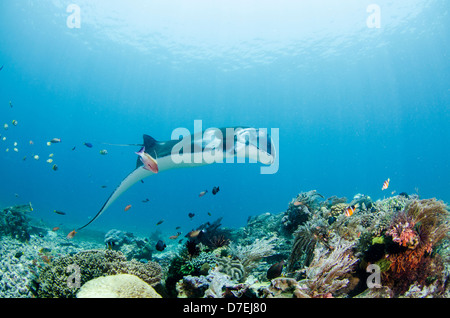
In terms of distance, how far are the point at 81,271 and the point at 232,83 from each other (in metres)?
50.9

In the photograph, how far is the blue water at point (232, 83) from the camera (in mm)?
29172

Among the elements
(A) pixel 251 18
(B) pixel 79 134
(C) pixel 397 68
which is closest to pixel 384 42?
(C) pixel 397 68

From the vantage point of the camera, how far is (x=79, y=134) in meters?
106

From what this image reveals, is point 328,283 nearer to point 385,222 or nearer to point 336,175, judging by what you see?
point 385,222

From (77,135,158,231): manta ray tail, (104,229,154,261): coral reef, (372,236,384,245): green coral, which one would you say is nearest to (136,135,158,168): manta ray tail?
(77,135,158,231): manta ray tail

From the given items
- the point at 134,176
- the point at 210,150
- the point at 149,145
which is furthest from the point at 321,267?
the point at 149,145

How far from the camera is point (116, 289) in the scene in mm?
2809

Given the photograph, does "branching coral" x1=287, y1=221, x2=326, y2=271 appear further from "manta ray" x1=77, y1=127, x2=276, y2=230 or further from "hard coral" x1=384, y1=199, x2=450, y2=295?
"manta ray" x1=77, y1=127, x2=276, y2=230

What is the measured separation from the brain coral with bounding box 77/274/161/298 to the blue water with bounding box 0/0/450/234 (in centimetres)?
2862

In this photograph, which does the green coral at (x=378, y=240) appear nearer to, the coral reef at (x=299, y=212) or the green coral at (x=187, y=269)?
the coral reef at (x=299, y=212)

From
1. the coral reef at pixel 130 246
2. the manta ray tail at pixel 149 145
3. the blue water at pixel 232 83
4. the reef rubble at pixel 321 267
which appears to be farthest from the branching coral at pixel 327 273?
the blue water at pixel 232 83

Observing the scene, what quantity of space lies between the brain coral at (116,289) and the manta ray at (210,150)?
13.9ft
